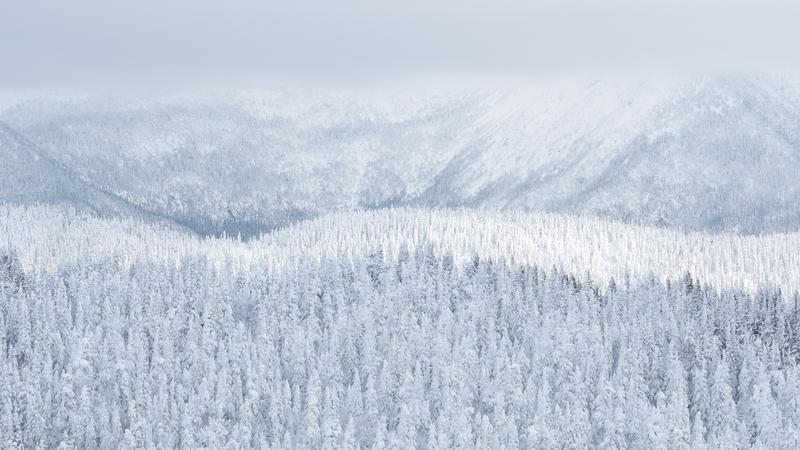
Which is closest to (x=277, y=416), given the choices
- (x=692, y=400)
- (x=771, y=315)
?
(x=692, y=400)

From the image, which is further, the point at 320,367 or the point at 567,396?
the point at 320,367

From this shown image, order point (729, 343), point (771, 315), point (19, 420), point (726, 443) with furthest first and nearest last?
point (771, 315)
point (729, 343)
point (19, 420)
point (726, 443)

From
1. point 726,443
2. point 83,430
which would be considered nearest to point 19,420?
point 83,430

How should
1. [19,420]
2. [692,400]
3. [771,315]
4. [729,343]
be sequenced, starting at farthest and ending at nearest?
[771,315] → [729,343] → [692,400] → [19,420]

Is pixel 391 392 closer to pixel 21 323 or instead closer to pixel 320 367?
pixel 320 367

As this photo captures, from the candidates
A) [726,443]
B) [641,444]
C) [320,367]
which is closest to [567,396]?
[641,444]

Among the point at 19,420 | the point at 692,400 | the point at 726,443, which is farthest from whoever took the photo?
the point at 692,400

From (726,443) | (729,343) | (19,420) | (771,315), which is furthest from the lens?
(771,315)

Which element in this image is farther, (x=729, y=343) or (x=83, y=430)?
(x=729, y=343)

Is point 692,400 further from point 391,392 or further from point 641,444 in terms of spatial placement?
point 391,392
